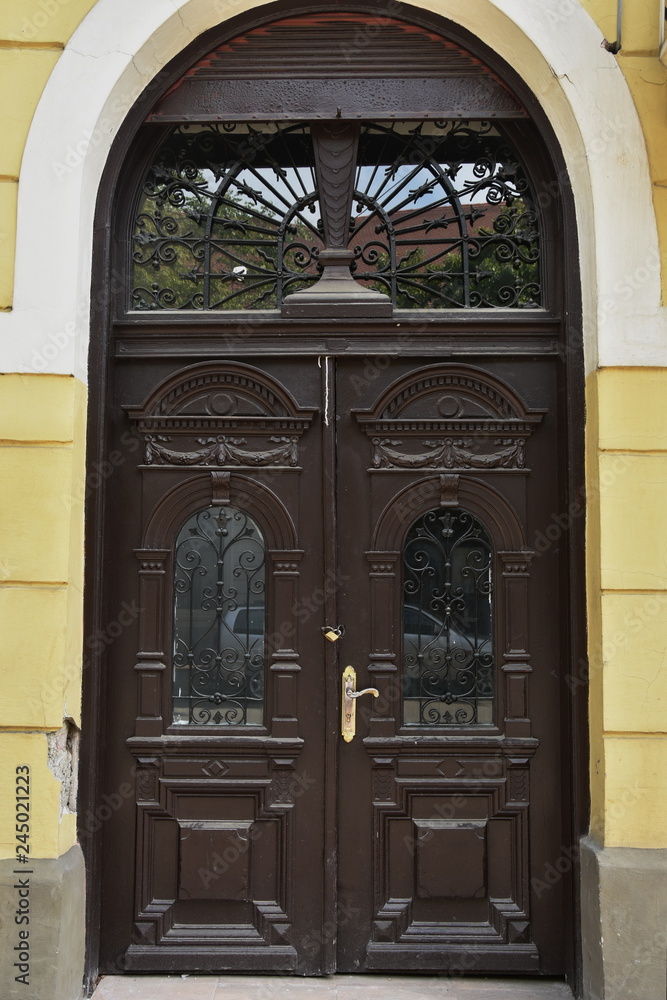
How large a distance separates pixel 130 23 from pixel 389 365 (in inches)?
78.0

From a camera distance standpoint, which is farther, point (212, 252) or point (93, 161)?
point (212, 252)

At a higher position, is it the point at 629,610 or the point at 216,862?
the point at 629,610

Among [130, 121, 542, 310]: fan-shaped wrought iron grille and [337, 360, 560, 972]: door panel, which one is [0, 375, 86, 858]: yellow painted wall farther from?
[337, 360, 560, 972]: door panel

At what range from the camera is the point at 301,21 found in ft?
13.8

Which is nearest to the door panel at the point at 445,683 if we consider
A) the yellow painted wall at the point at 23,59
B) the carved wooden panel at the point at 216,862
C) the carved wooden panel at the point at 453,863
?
the carved wooden panel at the point at 453,863

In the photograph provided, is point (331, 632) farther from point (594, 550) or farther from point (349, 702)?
point (594, 550)

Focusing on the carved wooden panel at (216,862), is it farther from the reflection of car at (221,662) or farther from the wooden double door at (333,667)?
the reflection of car at (221,662)

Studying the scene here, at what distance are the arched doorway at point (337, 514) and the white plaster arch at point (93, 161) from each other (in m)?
0.26

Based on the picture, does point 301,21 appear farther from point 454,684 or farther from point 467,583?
point 454,684

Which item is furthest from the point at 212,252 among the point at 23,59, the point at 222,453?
the point at 23,59

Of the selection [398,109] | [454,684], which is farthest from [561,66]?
[454,684]

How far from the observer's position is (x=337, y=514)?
4.15 metres

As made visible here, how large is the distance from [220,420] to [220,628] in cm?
102

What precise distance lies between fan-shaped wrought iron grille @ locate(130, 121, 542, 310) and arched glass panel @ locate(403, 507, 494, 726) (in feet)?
3.84
